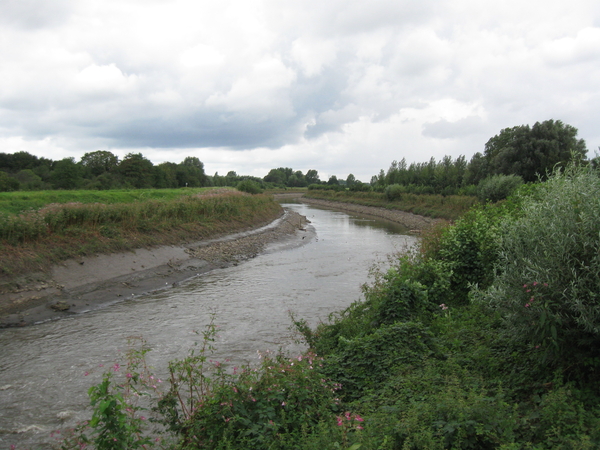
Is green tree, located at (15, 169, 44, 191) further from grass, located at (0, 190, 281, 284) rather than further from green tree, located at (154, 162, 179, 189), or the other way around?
green tree, located at (154, 162, 179, 189)

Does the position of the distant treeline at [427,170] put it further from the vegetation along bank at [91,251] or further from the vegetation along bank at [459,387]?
the vegetation along bank at [91,251]

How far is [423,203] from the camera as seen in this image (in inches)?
2167

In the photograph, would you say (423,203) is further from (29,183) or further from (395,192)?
(29,183)

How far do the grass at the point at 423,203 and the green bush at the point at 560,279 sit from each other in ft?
78.0

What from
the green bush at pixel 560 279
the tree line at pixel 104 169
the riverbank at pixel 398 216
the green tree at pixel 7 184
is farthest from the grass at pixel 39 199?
the tree line at pixel 104 169

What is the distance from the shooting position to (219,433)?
16.0ft

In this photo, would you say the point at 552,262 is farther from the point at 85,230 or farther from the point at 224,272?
the point at 85,230

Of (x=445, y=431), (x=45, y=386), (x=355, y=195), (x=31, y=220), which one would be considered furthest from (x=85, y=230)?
(x=355, y=195)

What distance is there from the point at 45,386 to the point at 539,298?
8.85 meters

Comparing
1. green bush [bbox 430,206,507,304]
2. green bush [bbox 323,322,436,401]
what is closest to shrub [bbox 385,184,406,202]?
green bush [bbox 430,206,507,304]

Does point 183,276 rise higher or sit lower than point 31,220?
lower

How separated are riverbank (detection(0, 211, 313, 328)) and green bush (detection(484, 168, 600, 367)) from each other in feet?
42.0

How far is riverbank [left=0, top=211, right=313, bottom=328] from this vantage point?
1265 centimetres

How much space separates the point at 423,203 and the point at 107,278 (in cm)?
4626
